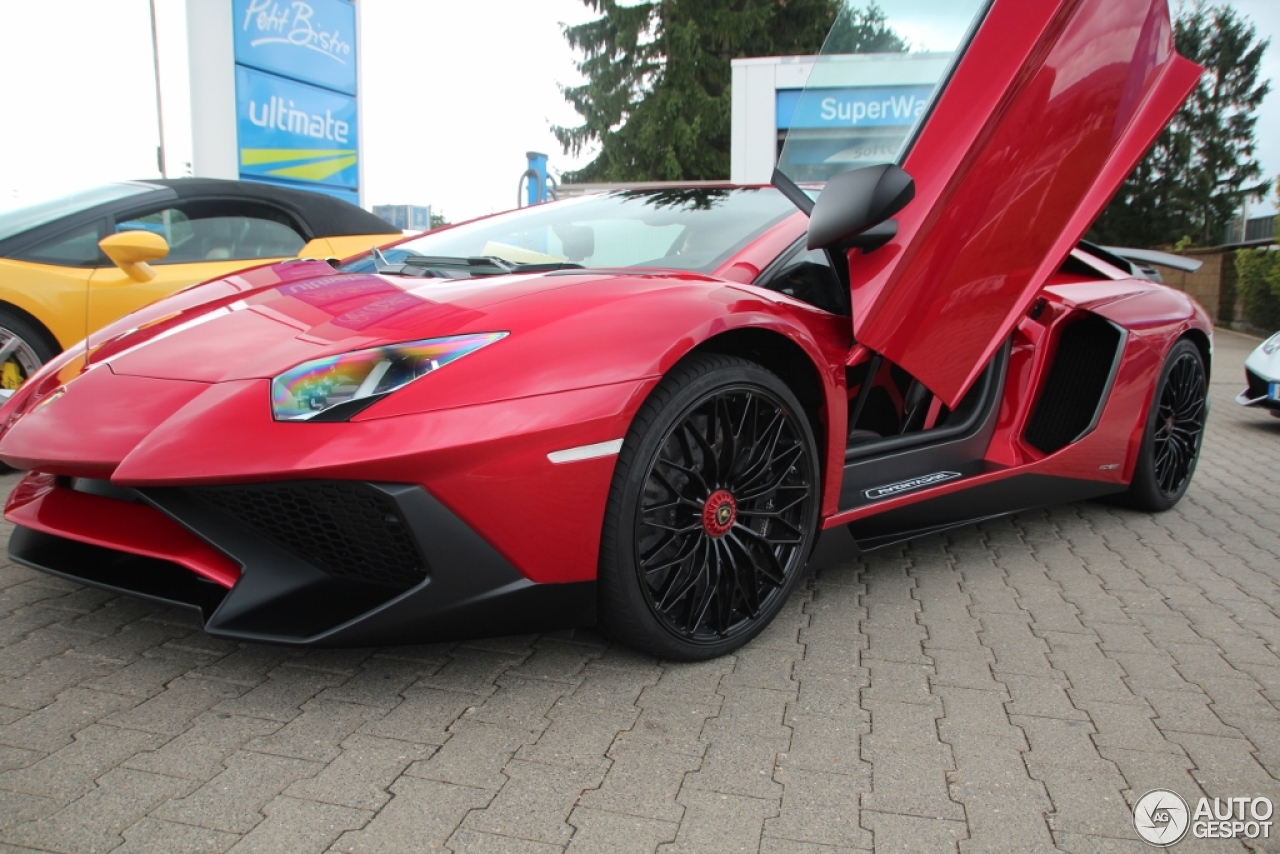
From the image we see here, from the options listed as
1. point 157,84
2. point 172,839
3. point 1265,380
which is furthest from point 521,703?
point 157,84

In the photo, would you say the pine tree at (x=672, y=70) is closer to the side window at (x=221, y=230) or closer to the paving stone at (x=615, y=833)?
the side window at (x=221, y=230)

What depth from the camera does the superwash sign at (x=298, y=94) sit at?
29.4 ft

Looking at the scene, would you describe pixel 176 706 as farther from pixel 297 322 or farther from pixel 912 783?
pixel 912 783

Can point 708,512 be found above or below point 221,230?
below

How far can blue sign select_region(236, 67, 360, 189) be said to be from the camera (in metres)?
8.97

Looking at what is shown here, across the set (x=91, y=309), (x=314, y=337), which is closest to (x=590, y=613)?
(x=314, y=337)

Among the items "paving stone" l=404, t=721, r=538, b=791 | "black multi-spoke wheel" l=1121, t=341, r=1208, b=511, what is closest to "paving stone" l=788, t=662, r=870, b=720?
"paving stone" l=404, t=721, r=538, b=791

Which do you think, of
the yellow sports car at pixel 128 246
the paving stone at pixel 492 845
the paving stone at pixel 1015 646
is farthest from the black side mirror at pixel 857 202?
the yellow sports car at pixel 128 246

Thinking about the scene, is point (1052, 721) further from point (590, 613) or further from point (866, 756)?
point (590, 613)

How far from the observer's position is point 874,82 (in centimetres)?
280

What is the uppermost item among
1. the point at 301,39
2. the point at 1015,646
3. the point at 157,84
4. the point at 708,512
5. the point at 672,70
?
the point at 672,70

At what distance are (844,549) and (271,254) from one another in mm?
3530

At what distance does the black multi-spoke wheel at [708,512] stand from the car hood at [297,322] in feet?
1.35

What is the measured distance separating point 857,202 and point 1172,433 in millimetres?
2488
